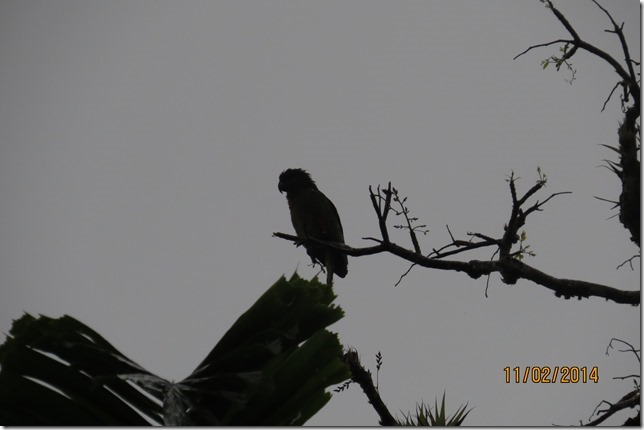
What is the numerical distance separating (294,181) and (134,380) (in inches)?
287

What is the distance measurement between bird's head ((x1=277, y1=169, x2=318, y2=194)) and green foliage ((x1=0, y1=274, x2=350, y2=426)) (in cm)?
667

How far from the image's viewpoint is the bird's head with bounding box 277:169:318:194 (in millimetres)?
9375

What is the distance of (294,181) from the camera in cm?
941

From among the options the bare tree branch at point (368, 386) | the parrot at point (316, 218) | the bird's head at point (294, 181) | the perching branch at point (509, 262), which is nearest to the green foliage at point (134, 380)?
the perching branch at point (509, 262)

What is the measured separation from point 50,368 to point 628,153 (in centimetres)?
304

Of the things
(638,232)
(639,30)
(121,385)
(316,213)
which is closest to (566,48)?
(639,30)

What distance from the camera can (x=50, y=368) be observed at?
97.9 inches

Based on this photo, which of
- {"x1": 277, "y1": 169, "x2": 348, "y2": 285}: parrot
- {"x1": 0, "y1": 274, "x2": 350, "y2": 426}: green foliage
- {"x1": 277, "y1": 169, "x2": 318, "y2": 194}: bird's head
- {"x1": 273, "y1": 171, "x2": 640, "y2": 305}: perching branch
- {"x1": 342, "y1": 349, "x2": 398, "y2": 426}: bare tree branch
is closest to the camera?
{"x1": 0, "y1": 274, "x2": 350, "y2": 426}: green foliage

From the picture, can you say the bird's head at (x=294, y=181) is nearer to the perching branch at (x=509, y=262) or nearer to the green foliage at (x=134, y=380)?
the perching branch at (x=509, y=262)

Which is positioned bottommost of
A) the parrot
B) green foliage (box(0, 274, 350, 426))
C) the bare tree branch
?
green foliage (box(0, 274, 350, 426))

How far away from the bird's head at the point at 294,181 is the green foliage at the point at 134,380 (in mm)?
6667

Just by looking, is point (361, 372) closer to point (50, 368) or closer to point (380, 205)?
point (380, 205)
